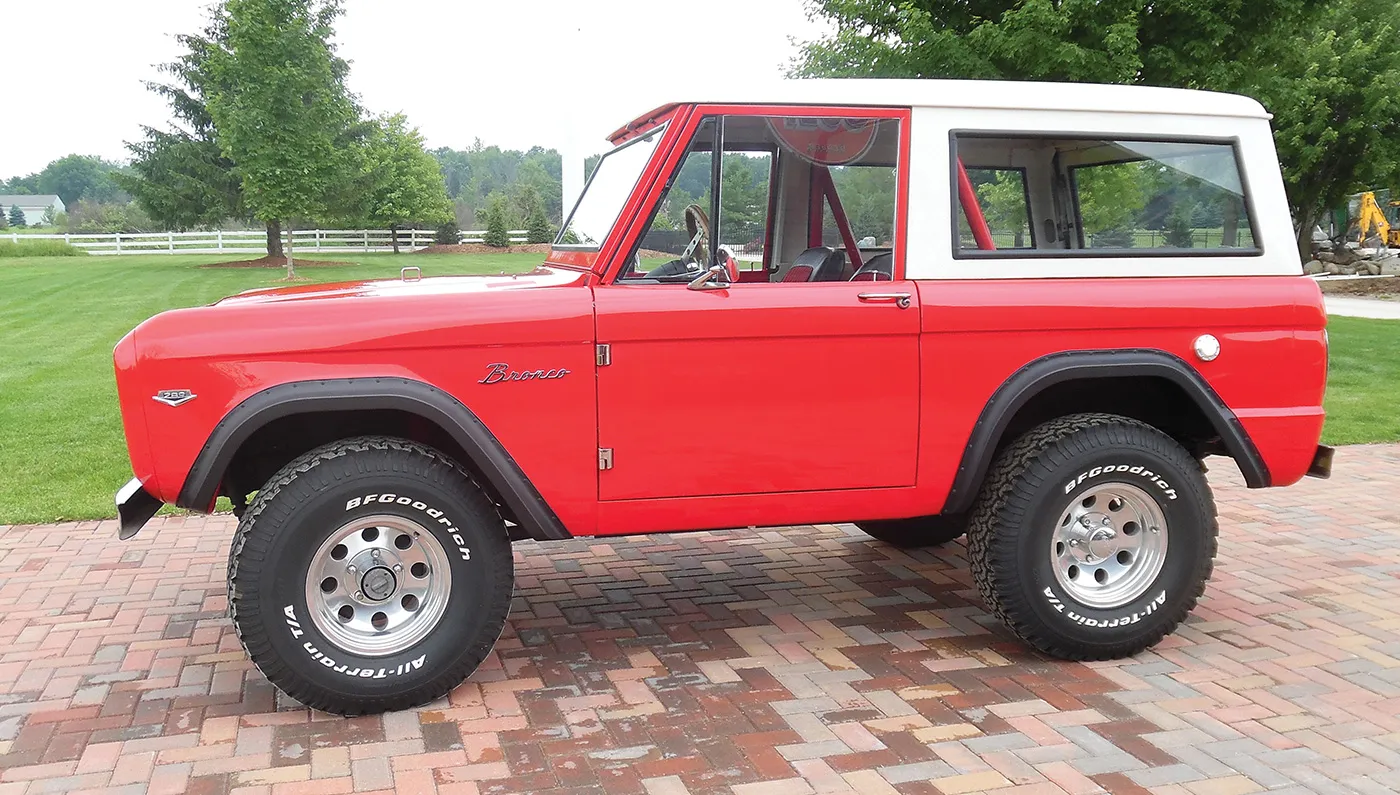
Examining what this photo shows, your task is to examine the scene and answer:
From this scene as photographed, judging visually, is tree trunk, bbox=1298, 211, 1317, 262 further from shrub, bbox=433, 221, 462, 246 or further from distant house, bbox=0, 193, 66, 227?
distant house, bbox=0, 193, 66, 227

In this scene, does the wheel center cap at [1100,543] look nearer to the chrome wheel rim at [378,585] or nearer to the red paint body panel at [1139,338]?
the red paint body panel at [1139,338]

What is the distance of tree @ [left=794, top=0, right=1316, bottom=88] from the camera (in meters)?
9.05

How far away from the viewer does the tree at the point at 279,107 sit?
24.9 m

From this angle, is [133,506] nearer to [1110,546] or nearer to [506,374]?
[506,374]

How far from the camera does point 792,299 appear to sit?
3.93m

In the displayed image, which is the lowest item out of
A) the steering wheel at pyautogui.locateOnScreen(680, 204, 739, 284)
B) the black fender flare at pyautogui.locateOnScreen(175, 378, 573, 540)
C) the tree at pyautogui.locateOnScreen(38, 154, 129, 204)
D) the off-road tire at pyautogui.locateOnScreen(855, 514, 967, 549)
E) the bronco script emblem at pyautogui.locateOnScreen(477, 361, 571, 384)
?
the off-road tire at pyautogui.locateOnScreen(855, 514, 967, 549)

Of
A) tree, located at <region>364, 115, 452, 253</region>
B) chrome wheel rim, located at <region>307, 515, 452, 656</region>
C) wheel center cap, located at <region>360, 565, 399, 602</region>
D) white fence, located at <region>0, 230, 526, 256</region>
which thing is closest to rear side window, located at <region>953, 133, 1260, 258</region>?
chrome wheel rim, located at <region>307, 515, 452, 656</region>

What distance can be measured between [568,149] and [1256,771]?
8485 mm

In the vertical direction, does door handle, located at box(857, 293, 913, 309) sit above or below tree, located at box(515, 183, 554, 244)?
below

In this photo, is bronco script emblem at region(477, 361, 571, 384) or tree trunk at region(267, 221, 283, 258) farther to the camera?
tree trunk at region(267, 221, 283, 258)

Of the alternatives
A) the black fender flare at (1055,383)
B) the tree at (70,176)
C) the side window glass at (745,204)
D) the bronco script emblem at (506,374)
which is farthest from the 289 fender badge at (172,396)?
the tree at (70,176)

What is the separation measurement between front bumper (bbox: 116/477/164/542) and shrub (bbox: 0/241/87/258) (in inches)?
1546

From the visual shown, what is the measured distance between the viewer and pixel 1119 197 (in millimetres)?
4445

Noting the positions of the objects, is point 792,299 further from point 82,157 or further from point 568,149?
point 82,157
